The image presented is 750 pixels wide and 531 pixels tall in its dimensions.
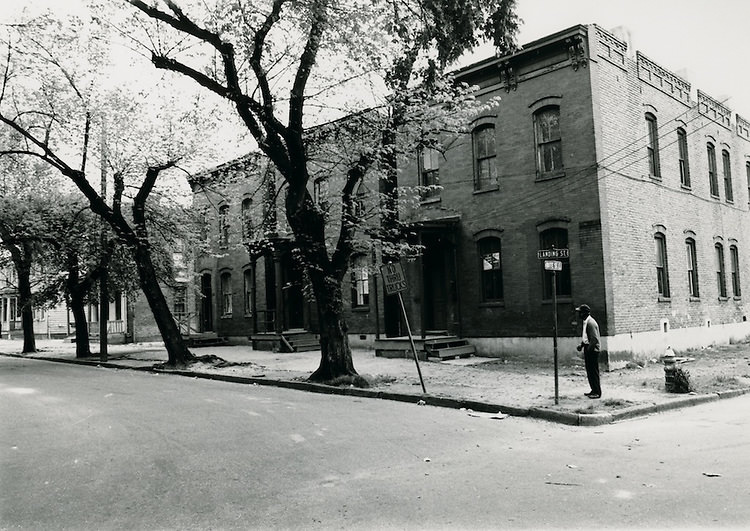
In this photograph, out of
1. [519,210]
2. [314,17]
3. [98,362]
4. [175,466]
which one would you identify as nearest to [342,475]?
[175,466]

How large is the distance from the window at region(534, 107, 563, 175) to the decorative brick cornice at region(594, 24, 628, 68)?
1.96m

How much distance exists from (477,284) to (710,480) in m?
12.8

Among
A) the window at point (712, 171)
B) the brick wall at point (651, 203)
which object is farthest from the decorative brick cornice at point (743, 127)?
the window at point (712, 171)

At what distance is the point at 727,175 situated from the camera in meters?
23.2

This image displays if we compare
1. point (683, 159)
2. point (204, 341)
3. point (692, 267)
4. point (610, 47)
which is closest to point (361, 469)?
point (610, 47)

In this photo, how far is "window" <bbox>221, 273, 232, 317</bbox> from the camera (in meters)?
29.7

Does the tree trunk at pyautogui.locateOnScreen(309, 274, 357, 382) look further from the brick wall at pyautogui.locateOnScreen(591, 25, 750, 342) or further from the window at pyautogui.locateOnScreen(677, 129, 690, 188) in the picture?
the window at pyautogui.locateOnScreen(677, 129, 690, 188)

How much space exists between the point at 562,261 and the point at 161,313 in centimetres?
1218

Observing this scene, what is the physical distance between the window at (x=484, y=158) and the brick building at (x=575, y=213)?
4cm

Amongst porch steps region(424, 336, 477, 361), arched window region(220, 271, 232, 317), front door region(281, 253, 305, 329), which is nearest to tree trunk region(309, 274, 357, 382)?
porch steps region(424, 336, 477, 361)

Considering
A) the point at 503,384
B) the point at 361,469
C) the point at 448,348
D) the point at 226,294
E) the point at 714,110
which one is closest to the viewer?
the point at 361,469

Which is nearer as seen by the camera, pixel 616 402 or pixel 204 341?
pixel 616 402

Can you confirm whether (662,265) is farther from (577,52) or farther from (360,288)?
(360,288)

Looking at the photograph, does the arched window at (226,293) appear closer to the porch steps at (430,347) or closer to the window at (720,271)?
the porch steps at (430,347)
